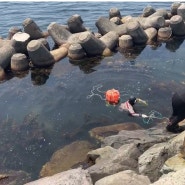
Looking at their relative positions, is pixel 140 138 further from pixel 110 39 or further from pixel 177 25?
pixel 177 25

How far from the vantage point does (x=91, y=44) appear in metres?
16.0

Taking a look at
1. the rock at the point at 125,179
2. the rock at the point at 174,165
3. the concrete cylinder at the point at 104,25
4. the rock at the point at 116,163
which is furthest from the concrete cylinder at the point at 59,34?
the rock at the point at 174,165

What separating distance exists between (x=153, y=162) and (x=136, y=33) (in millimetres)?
10208

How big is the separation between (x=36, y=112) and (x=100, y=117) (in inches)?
99.2

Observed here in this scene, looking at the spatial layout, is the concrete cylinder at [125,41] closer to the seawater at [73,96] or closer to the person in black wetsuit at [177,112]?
the seawater at [73,96]

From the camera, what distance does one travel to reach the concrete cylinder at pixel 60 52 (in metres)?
16.5

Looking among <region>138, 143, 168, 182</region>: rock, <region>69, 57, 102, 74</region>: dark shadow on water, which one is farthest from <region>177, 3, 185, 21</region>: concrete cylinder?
<region>138, 143, 168, 182</region>: rock

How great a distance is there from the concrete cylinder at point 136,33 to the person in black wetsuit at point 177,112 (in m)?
7.40

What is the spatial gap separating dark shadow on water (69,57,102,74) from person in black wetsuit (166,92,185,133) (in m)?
6.24

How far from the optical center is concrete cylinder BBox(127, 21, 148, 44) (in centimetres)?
1666

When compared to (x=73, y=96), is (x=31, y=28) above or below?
above

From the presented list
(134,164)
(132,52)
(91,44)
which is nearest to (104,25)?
(132,52)

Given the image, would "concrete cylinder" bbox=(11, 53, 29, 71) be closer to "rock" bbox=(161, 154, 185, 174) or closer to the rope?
the rope

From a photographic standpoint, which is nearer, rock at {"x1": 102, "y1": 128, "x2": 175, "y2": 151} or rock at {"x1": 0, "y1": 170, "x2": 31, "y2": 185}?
rock at {"x1": 0, "y1": 170, "x2": 31, "y2": 185}
